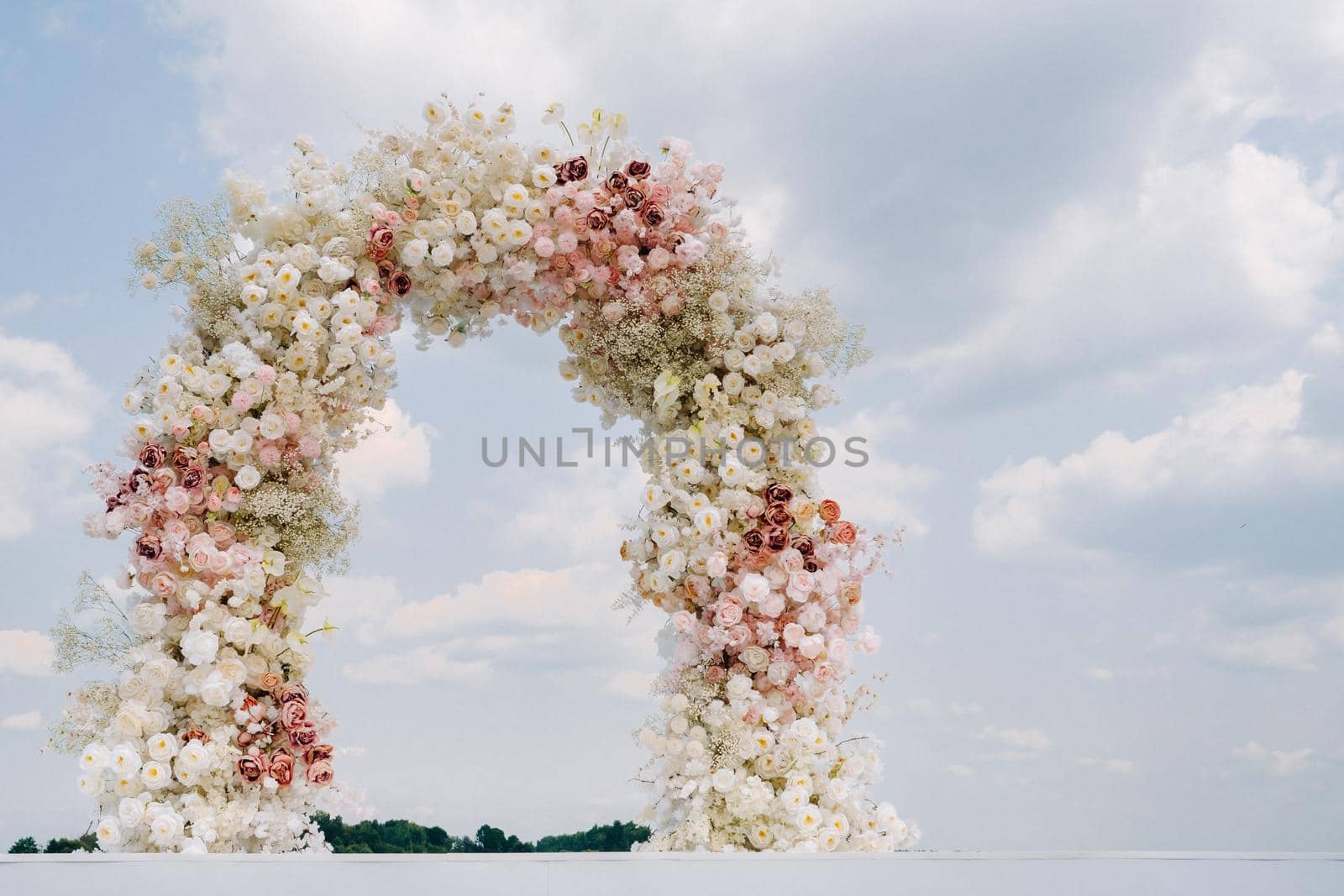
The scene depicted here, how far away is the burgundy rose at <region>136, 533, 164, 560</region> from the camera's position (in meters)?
3.50

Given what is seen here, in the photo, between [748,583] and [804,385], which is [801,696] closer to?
[748,583]

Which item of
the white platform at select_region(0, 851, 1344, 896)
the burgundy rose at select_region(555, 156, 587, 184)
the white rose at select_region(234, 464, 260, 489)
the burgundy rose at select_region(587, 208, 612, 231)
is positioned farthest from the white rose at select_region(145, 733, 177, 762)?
the burgundy rose at select_region(555, 156, 587, 184)

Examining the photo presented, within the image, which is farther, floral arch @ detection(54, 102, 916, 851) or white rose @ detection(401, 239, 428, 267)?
white rose @ detection(401, 239, 428, 267)

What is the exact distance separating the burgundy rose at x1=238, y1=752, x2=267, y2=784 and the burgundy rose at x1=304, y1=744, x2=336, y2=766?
12 cm

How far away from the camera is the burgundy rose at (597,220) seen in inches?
151

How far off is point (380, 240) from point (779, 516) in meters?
1.65

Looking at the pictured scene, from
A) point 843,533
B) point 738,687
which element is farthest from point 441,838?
point 843,533

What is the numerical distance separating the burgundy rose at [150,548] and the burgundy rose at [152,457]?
0.76 feet

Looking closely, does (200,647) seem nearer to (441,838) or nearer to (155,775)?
(155,775)

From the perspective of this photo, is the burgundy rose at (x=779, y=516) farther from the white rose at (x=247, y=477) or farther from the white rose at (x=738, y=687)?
the white rose at (x=247, y=477)

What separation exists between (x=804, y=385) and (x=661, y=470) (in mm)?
598

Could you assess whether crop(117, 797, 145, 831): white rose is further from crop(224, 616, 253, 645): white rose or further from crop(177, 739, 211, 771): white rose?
crop(224, 616, 253, 645): white rose

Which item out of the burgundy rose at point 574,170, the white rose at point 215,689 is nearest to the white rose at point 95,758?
the white rose at point 215,689

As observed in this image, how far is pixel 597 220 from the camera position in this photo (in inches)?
151
